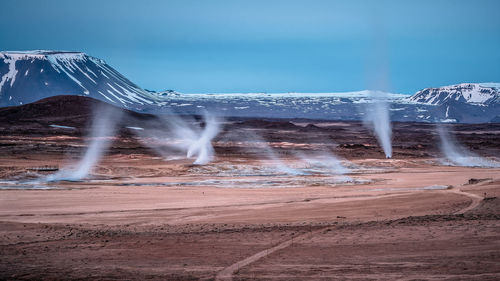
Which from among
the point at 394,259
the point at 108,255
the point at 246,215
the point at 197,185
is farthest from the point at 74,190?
the point at 394,259

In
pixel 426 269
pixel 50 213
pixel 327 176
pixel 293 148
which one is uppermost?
pixel 293 148

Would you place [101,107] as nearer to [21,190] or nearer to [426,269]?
[21,190]

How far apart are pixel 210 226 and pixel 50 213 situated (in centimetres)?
483

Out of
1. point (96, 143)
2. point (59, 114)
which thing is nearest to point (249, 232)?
point (96, 143)

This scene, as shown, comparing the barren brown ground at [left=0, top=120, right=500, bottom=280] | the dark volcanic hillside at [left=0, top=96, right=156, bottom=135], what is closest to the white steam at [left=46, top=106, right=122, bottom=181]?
the dark volcanic hillside at [left=0, top=96, right=156, bottom=135]

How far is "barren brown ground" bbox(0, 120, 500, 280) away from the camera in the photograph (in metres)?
10.3

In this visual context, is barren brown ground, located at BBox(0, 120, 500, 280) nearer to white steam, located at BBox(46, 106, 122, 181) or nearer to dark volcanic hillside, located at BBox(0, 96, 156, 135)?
white steam, located at BBox(46, 106, 122, 181)

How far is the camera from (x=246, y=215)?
16.2m

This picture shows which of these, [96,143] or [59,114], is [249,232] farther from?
[59,114]

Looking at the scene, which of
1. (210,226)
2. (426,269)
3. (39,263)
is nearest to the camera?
(426,269)

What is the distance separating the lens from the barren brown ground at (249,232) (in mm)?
10258

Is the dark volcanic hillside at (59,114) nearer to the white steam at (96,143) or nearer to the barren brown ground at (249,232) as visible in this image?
the white steam at (96,143)

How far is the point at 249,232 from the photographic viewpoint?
13430mm

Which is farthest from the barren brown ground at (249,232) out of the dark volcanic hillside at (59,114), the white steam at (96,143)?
the dark volcanic hillside at (59,114)
